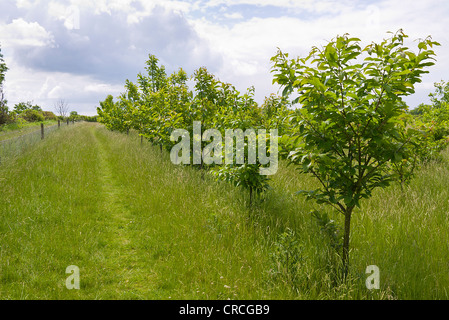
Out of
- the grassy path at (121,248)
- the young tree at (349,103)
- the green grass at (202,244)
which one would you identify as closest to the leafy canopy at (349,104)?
the young tree at (349,103)

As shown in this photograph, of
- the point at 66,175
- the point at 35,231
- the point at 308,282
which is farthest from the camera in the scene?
the point at 66,175

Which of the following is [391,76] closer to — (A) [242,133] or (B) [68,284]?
(A) [242,133]

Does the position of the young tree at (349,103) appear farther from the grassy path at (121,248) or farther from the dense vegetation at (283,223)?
the grassy path at (121,248)

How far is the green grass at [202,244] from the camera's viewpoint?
313 cm

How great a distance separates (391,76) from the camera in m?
2.62

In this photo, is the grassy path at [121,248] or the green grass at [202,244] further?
the grassy path at [121,248]

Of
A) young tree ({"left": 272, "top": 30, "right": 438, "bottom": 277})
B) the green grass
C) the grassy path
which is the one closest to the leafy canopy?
young tree ({"left": 272, "top": 30, "right": 438, "bottom": 277})

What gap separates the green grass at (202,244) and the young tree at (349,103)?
67cm

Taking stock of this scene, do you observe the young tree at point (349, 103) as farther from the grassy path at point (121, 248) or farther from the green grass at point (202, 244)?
the grassy path at point (121, 248)

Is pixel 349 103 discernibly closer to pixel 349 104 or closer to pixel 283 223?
pixel 349 104

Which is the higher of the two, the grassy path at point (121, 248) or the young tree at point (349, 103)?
the young tree at point (349, 103)

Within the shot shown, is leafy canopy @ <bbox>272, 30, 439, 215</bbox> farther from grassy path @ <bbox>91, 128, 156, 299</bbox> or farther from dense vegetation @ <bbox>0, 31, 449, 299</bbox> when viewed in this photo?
grassy path @ <bbox>91, 128, 156, 299</bbox>
